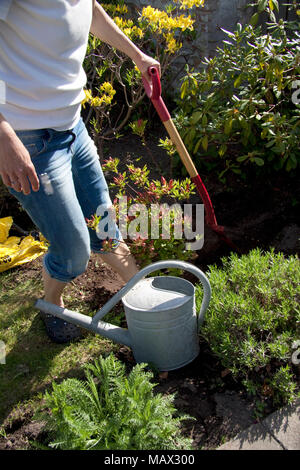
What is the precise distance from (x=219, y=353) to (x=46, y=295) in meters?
0.92

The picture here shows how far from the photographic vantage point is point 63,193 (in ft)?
6.77

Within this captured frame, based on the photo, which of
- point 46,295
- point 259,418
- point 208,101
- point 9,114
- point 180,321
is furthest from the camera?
point 208,101

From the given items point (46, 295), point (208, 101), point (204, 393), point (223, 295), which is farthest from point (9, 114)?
point (208, 101)

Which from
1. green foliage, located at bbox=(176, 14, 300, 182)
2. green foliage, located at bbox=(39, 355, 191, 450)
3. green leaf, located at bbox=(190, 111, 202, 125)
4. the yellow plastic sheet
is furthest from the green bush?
the yellow plastic sheet

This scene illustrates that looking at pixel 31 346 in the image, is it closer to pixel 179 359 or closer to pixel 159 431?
pixel 179 359

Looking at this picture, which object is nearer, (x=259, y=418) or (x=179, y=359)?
(x=259, y=418)

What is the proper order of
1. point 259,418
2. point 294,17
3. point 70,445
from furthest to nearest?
point 294,17
point 259,418
point 70,445

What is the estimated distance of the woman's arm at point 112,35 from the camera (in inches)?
92.5

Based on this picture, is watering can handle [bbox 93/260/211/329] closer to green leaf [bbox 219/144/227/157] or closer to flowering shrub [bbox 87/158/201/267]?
flowering shrub [bbox 87/158/201/267]

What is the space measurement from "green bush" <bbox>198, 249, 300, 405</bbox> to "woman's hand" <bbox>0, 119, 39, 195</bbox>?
101 centimetres

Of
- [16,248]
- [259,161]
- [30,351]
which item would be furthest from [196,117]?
[30,351]

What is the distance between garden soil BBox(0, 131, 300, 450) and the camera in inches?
81.7

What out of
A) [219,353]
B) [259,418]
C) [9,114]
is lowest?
[259,418]

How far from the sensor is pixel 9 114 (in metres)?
1.92
